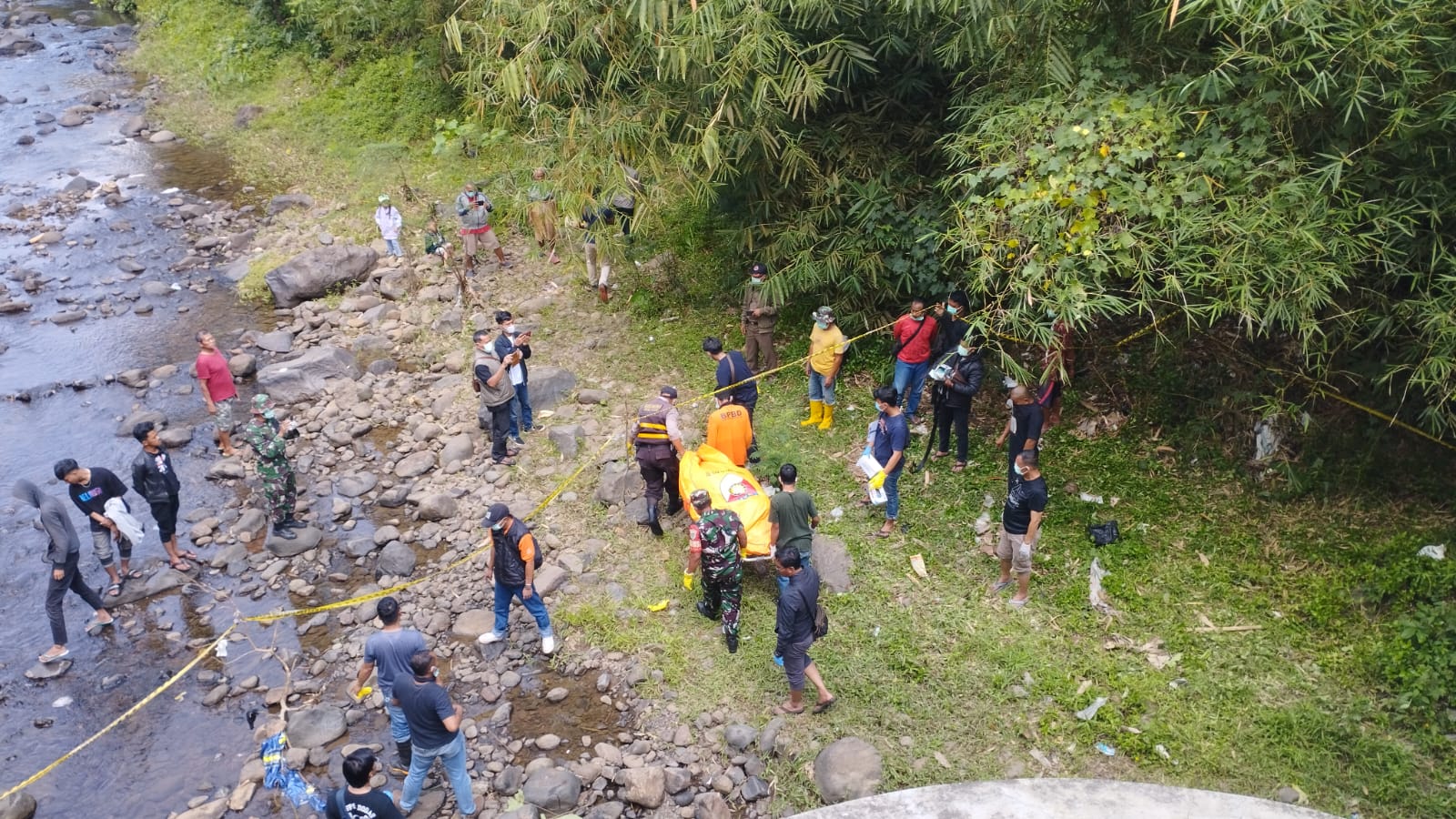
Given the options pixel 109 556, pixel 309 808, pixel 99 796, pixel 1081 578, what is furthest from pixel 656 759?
pixel 109 556

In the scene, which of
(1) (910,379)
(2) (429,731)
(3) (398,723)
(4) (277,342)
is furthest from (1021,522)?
(4) (277,342)

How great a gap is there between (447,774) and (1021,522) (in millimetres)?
4731

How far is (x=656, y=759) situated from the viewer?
23.9 ft

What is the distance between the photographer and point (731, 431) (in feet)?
29.2

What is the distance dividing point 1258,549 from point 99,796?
9583 millimetres

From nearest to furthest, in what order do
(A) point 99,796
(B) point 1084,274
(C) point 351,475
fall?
1. (B) point 1084,274
2. (A) point 99,796
3. (C) point 351,475

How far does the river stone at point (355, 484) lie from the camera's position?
1064 cm

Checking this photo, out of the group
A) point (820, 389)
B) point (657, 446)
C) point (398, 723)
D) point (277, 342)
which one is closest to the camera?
point (398, 723)

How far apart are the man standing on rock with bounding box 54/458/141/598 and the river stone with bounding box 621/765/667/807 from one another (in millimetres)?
5837

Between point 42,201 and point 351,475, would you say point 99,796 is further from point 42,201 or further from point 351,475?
point 42,201

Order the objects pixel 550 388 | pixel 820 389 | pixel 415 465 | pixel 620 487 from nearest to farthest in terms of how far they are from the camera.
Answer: pixel 620 487 → pixel 820 389 → pixel 415 465 → pixel 550 388

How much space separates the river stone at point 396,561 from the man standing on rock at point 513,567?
1.61 m

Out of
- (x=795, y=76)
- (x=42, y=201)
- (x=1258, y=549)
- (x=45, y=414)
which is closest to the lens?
(x=1258, y=549)

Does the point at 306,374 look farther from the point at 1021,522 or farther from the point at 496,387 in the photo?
the point at 1021,522
